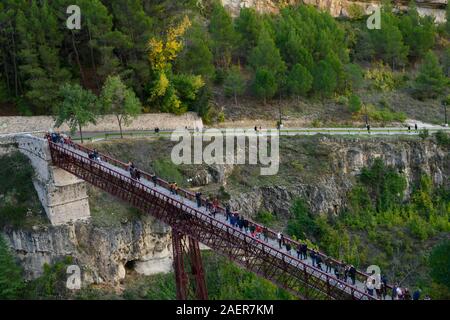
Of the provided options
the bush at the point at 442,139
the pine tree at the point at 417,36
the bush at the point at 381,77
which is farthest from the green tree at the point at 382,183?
the pine tree at the point at 417,36

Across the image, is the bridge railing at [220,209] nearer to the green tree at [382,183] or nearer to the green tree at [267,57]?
the green tree at [382,183]

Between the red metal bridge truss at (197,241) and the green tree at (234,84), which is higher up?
the green tree at (234,84)

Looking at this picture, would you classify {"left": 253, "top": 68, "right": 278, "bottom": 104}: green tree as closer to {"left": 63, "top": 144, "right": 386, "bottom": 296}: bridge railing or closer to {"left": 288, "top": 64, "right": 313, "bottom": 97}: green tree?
{"left": 288, "top": 64, "right": 313, "bottom": 97}: green tree

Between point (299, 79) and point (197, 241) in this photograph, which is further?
point (299, 79)

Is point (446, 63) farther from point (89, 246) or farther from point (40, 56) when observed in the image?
point (89, 246)

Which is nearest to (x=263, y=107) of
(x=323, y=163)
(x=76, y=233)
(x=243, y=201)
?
(x=323, y=163)

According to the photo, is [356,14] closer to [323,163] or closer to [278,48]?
[278,48]

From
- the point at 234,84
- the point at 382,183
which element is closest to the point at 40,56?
the point at 234,84
